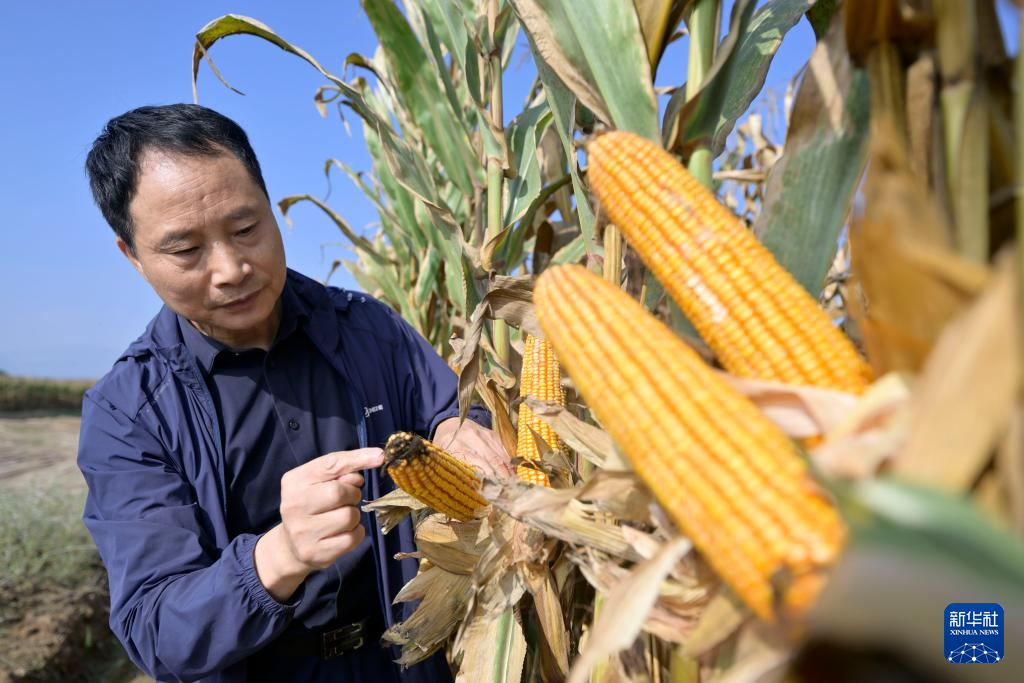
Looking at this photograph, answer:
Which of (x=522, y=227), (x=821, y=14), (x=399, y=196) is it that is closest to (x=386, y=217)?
(x=399, y=196)

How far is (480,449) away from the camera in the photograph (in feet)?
6.48

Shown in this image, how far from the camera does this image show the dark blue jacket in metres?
1.60

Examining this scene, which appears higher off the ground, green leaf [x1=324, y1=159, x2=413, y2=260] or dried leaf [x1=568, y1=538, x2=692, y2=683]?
green leaf [x1=324, y1=159, x2=413, y2=260]

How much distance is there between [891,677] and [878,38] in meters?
0.71

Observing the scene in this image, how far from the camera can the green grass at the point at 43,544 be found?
17.8 ft

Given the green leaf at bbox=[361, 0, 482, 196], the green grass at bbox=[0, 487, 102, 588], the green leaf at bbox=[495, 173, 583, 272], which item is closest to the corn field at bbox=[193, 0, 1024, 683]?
the green leaf at bbox=[495, 173, 583, 272]

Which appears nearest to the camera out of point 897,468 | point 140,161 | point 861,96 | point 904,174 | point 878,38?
point 897,468

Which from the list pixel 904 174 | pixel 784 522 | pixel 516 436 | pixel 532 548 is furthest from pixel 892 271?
pixel 516 436

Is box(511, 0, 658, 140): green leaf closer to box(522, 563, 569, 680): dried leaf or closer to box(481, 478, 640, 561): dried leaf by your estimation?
box(481, 478, 640, 561): dried leaf

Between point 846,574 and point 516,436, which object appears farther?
point 516,436

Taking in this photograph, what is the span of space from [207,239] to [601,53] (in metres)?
1.30

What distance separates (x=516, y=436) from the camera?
2.00 m

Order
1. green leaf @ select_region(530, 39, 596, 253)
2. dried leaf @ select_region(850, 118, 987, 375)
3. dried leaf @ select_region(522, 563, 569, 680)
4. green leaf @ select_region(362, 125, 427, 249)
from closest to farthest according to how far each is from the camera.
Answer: dried leaf @ select_region(850, 118, 987, 375) < green leaf @ select_region(530, 39, 596, 253) < dried leaf @ select_region(522, 563, 569, 680) < green leaf @ select_region(362, 125, 427, 249)

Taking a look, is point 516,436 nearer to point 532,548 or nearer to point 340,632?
point 532,548
